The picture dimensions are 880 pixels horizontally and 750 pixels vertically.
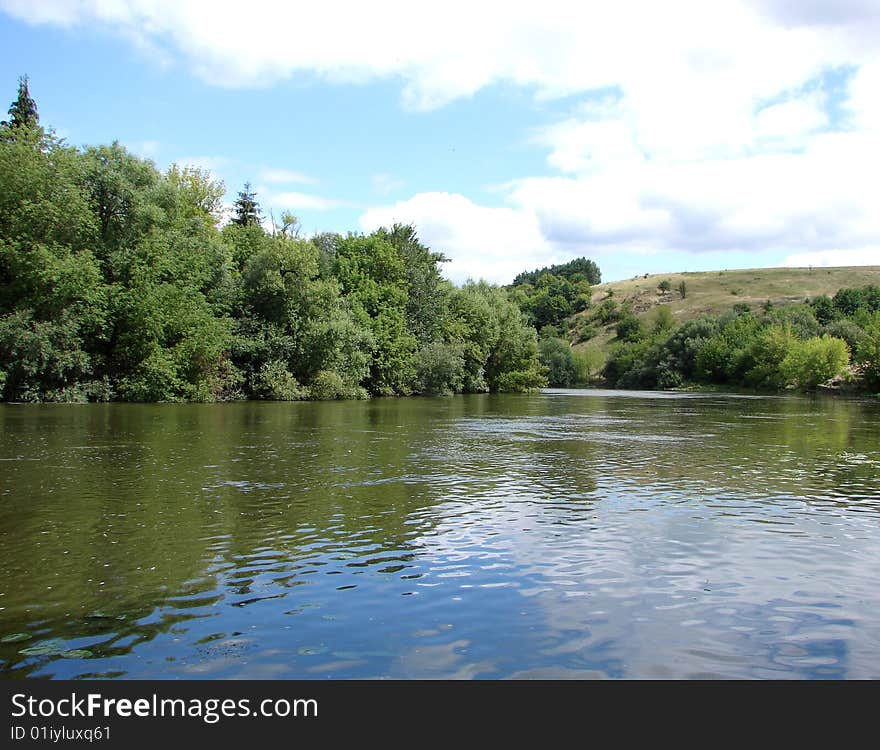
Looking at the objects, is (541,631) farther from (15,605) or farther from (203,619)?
(15,605)

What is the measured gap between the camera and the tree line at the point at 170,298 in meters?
50.5

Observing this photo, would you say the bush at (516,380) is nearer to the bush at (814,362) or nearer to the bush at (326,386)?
the bush at (326,386)

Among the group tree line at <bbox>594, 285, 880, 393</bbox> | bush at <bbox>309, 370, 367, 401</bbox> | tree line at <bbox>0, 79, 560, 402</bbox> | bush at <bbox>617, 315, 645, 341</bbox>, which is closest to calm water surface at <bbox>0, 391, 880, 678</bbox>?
tree line at <bbox>0, 79, 560, 402</bbox>

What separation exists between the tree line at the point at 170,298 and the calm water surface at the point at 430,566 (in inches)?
1160

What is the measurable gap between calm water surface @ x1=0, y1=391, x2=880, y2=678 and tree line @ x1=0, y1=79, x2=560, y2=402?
2945cm

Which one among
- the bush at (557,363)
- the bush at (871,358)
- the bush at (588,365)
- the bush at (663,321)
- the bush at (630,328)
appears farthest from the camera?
the bush at (630,328)

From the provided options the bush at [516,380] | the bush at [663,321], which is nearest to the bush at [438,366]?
the bush at [516,380]

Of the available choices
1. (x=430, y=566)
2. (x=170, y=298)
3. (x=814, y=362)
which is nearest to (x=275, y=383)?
(x=170, y=298)

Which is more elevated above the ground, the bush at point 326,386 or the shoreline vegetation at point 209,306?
the shoreline vegetation at point 209,306

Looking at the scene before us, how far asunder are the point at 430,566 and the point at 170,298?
51.3m

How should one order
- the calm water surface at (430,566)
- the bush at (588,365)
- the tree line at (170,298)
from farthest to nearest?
the bush at (588,365) → the tree line at (170,298) → the calm water surface at (430,566)

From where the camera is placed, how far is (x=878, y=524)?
15750 millimetres

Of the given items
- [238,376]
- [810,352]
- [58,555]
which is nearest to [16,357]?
[238,376]
